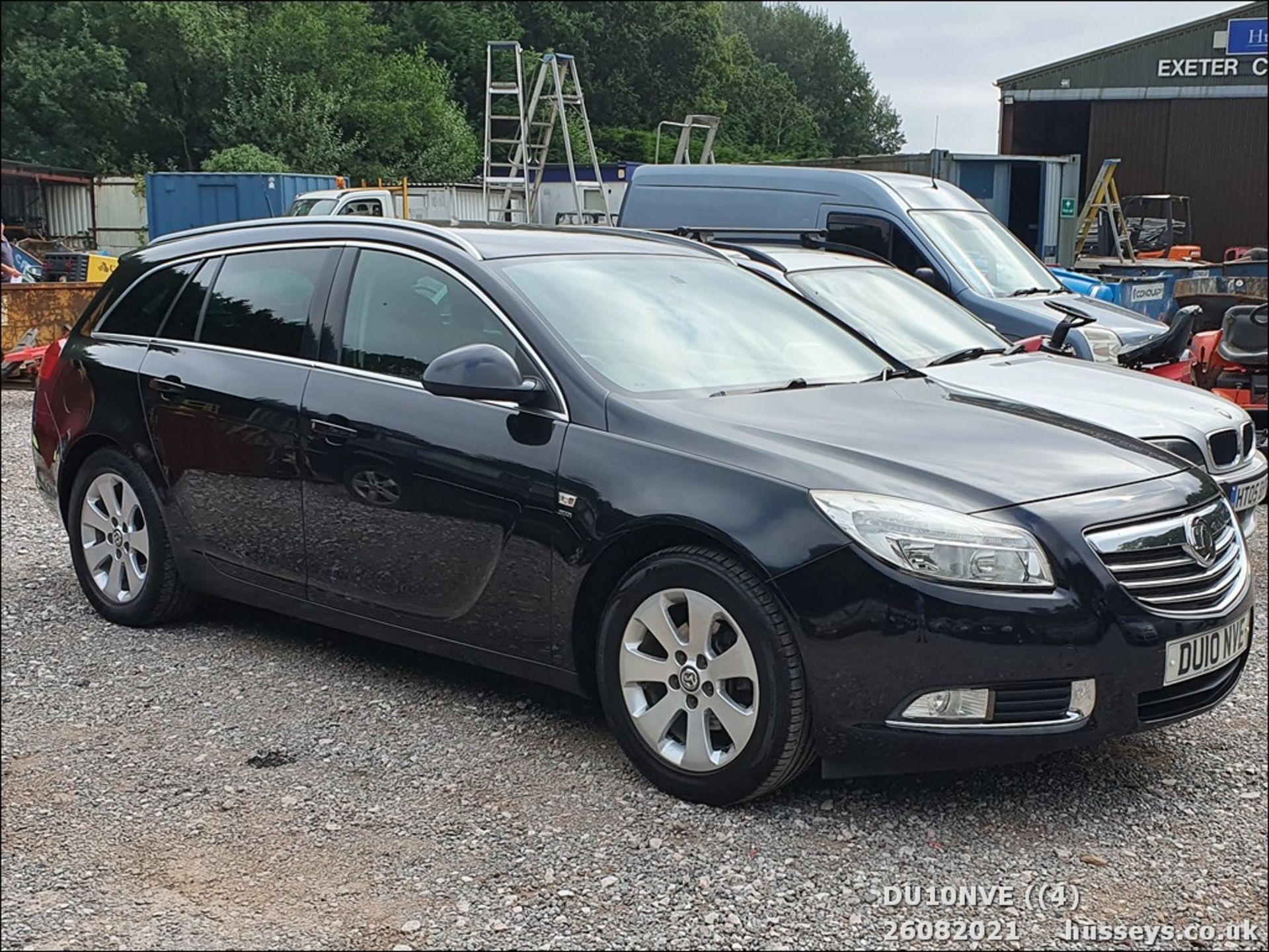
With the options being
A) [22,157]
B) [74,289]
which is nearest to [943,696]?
[74,289]

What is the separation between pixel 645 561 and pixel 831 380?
1181 mm

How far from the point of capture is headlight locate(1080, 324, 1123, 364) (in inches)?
355

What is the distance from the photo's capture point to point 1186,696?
3920 millimetres

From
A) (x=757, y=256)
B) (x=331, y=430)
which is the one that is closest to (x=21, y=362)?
(x=757, y=256)

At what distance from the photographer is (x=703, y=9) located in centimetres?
5875

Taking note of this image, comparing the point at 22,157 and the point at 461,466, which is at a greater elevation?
the point at 22,157

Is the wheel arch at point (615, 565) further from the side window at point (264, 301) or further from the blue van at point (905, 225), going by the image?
the blue van at point (905, 225)

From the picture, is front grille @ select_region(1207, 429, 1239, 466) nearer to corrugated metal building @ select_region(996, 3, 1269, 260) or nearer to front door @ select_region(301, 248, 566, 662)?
front door @ select_region(301, 248, 566, 662)

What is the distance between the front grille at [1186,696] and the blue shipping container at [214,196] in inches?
1068

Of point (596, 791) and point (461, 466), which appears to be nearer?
point (596, 791)

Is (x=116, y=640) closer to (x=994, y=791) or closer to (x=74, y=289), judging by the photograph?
(x=994, y=791)

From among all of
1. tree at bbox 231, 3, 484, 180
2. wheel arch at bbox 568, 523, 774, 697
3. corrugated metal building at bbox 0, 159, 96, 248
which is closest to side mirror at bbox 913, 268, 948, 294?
wheel arch at bbox 568, 523, 774, 697

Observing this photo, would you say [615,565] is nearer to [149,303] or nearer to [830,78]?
[149,303]

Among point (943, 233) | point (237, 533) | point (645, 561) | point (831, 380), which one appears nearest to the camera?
point (645, 561)
